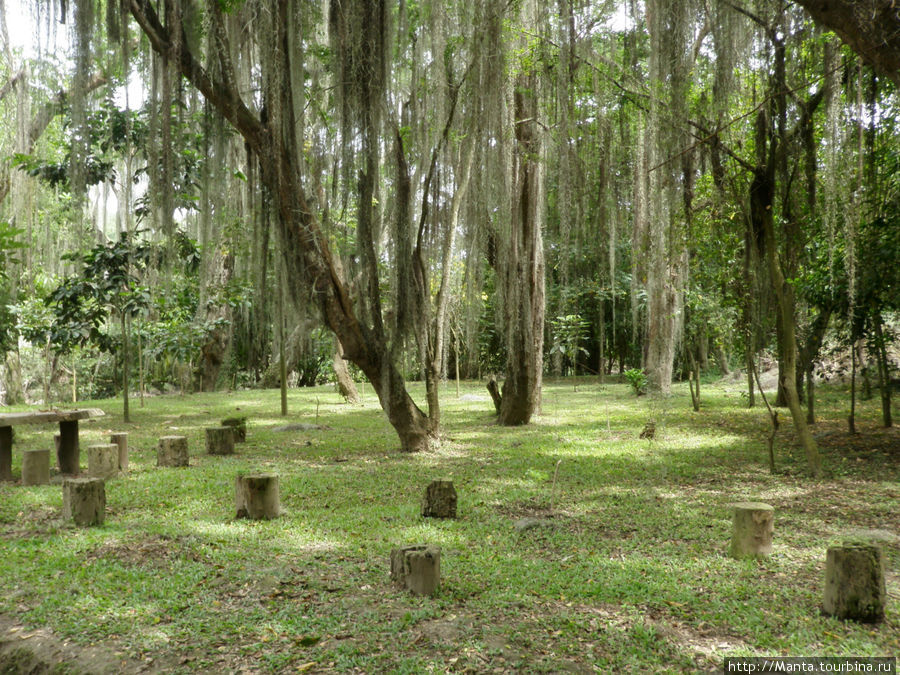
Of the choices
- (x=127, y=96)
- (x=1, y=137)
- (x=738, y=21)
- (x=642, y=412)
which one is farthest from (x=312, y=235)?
(x=1, y=137)

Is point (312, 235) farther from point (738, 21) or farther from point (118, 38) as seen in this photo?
point (738, 21)

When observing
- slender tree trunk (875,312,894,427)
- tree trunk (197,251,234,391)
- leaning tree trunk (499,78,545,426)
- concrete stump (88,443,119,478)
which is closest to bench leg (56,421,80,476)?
concrete stump (88,443,119,478)

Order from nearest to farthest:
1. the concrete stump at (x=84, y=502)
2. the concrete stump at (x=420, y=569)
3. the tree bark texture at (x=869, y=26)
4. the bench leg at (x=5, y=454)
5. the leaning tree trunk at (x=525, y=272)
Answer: the concrete stump at (x=420, y=569) → the tree bark texture at (x=869, y=26) → the concrete stump at (x=84, y=502) → the bench leg at (x=5, y=454) → the leaning tree trunk at (x=525, y=272)

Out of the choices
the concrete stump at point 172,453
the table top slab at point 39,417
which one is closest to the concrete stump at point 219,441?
the concrete stump at point 172,453

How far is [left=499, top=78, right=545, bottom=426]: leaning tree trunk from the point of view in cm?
718

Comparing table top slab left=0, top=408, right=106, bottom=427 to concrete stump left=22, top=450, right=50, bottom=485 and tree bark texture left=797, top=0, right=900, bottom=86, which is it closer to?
concrete stump left=22, top=450, right=50, bottom=485

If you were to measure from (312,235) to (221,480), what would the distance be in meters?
2.16

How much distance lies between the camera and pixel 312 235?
5441 millimetres

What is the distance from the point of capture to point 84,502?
12.2ft

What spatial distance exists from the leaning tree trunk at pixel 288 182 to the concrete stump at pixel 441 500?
1934 mm

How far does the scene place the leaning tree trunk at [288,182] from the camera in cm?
483

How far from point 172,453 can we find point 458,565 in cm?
351

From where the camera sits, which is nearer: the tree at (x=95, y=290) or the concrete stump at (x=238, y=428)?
the concrete stump at (x=238, y=428)

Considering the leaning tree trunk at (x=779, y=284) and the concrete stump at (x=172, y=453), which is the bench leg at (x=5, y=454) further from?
the leaning tree trunk at (x=779, y=284)
